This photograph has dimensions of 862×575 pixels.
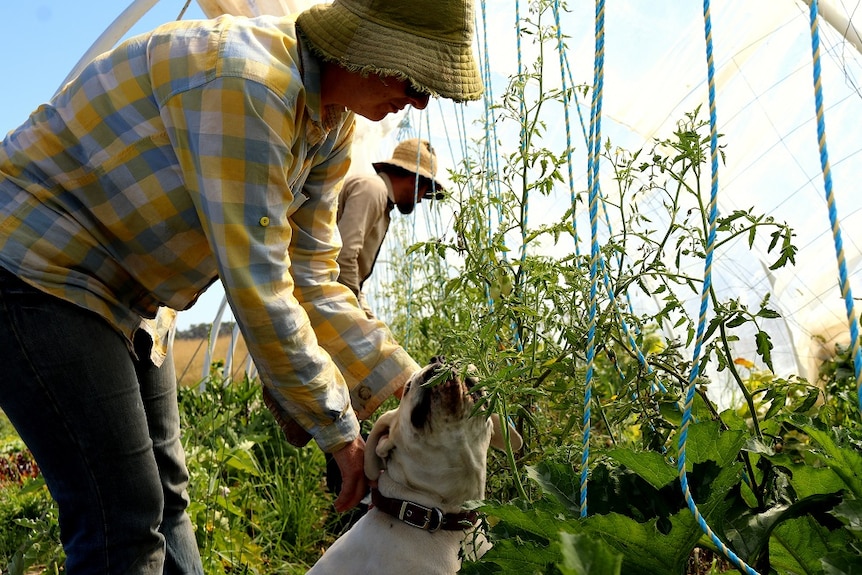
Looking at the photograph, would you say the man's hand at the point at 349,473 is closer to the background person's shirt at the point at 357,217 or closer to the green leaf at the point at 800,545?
the green leaf at the point at 800,545

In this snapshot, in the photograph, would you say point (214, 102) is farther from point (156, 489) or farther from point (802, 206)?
point (802, 206)

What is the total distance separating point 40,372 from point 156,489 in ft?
1.19

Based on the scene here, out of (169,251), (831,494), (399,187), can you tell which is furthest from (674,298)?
(399,187)

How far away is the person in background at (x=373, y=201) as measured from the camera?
13.4ft

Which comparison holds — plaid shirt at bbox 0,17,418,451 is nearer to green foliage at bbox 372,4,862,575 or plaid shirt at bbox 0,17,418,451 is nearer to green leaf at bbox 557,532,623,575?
green foliage at bbox 372,4,862,575

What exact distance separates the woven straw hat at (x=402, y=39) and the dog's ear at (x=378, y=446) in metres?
0.91

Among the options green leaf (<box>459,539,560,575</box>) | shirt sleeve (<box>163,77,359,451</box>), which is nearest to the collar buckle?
shirt sleeve (<box>163,77,359,451</box>)

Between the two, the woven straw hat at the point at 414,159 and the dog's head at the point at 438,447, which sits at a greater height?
the woven straw hat at the point at 414,159

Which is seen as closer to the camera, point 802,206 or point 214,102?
point 214,102

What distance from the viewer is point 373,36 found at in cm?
167

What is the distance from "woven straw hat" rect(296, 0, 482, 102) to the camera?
166cm

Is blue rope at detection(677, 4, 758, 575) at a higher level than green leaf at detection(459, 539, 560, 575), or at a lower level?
higher

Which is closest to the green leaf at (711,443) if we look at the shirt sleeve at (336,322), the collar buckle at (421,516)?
the collar buckle at (421,516)

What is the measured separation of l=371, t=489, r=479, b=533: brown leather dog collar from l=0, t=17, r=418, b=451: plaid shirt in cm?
27
